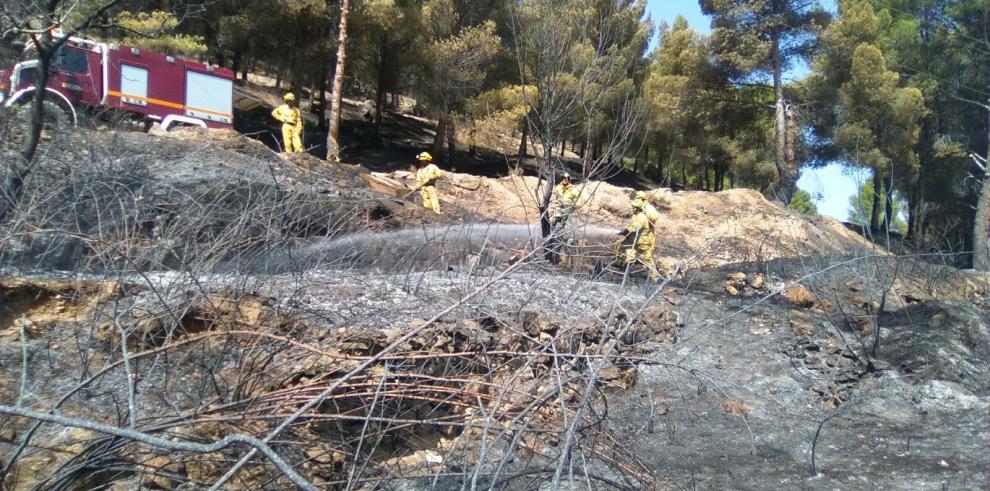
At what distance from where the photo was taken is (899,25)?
977 inches

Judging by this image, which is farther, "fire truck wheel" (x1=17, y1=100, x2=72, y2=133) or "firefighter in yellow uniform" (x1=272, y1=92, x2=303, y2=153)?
"firefighter in yellow uniform" (x1=272, y1=92, x2=303, y2=153)

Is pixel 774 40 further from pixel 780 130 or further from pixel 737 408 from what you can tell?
pixel 737 408

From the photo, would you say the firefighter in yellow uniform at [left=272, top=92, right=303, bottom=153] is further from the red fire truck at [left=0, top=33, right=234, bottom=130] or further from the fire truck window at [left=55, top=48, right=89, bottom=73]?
the fire truck window at [left=55, top=48, right=89, bottom=73]

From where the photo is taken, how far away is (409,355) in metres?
3.85

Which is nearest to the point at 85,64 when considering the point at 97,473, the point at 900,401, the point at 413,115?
the point at 97,473

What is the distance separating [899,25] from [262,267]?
82.8 feet

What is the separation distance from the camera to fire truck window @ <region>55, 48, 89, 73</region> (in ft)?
40.0

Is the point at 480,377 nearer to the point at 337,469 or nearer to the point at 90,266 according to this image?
the point at 337,469

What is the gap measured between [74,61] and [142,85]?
4.68 feet

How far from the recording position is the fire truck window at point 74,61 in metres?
12.2

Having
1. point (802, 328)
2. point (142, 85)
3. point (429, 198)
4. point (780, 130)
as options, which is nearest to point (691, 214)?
point (780, 130)

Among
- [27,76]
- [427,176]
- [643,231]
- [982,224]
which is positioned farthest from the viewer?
[982,224]

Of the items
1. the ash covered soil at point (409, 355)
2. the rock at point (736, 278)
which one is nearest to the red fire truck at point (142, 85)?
the ash covered soil at point (409, 355)

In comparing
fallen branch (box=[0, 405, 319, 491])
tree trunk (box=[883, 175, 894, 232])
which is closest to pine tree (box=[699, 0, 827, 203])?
tree trunk (box=[883, 175, 894, 232])
